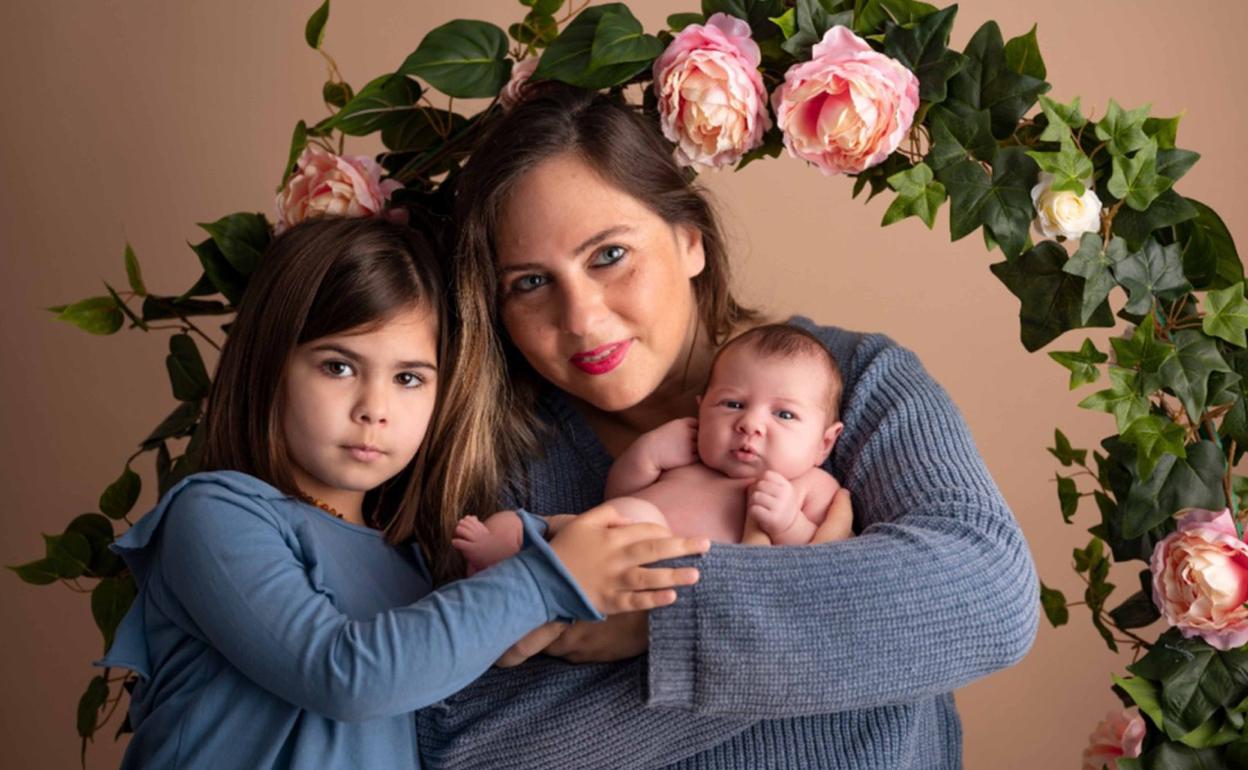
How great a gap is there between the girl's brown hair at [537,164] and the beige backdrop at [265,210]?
1.98ft

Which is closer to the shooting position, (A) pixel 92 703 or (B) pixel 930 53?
(B) pixel 930 53

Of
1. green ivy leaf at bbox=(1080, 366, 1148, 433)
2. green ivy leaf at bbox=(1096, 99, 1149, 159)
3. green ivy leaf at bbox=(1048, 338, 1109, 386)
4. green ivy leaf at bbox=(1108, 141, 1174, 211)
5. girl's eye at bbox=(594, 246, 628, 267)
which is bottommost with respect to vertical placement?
green ivy leaf at bbox=(1080, 366, 1148, 433)

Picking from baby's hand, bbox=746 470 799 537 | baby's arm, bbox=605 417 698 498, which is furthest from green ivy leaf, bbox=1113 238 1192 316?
baby's arm, bbox=605 417 698 498

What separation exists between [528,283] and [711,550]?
56 centimetres

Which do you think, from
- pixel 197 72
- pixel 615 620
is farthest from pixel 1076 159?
pixel 197 72

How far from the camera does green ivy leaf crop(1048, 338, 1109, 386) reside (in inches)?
73.4

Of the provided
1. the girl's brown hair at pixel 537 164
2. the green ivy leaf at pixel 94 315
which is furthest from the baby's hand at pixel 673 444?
the green ivy leaf at pixel 94 315

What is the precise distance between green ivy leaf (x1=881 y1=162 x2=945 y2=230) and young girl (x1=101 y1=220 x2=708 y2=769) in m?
0.55

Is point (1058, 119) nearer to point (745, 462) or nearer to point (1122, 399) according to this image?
point (1122, 399)

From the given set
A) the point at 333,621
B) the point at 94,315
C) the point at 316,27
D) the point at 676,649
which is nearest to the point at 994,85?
the point at 676,649

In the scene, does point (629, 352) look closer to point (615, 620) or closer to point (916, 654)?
point (615, 620)

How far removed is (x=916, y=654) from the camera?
5.55 ft

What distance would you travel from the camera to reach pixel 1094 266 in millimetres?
1881

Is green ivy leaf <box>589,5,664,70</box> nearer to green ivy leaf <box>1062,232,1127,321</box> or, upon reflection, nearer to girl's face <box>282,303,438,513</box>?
girl's face <box>282,303,438,513</box>
